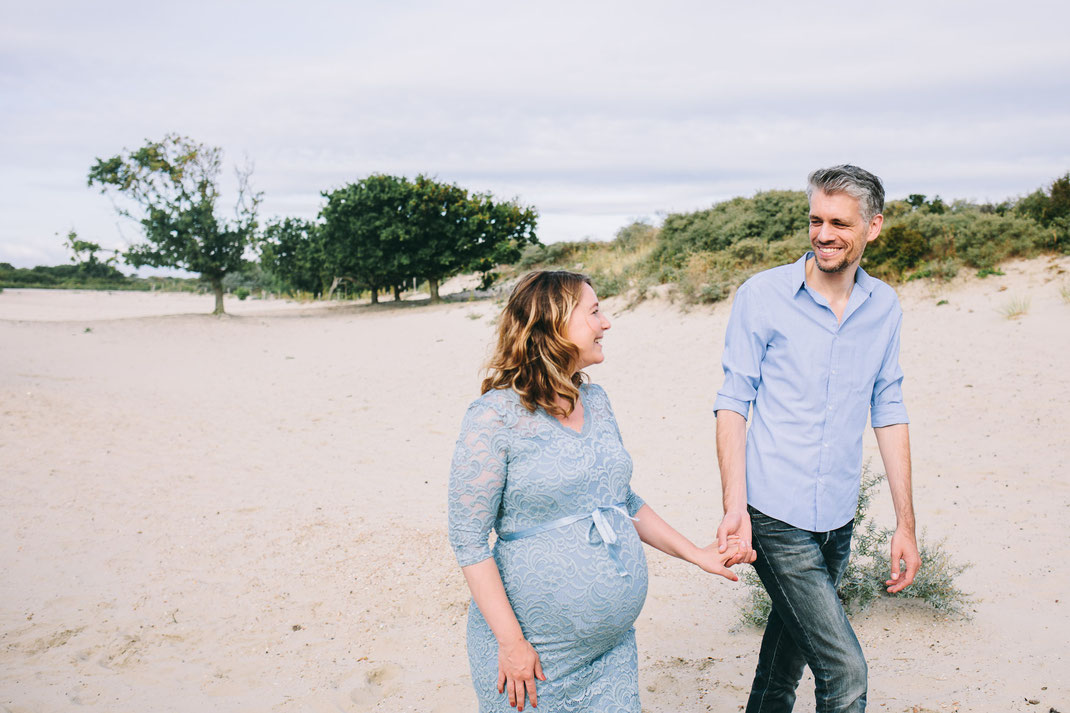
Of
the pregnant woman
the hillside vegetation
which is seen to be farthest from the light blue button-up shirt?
the hillside vegetation

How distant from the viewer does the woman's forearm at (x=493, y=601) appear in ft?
6.44

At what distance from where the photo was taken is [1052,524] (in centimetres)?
577

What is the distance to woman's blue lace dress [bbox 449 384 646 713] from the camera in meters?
1.98

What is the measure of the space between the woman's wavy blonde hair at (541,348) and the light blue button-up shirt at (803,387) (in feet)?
2.08

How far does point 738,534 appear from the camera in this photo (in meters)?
2.29

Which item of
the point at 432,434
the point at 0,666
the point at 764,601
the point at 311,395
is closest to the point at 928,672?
the point at 764,601

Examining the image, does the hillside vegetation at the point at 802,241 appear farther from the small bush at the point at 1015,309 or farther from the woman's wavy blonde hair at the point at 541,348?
the woman's wavy blonde hair at the point at 541,348

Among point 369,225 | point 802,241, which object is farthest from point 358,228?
point 802,241

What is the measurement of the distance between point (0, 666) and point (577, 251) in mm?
27331

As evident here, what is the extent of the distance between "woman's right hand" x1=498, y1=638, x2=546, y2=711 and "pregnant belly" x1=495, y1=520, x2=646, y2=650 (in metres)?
0.07

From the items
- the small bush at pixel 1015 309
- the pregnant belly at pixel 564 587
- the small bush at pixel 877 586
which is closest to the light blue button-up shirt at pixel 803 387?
the pregnant belly at pixel 564 587

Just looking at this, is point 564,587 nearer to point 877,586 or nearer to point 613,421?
point 613,421

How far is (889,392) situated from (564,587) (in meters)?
1.31

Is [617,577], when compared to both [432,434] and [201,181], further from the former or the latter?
[201,181]
